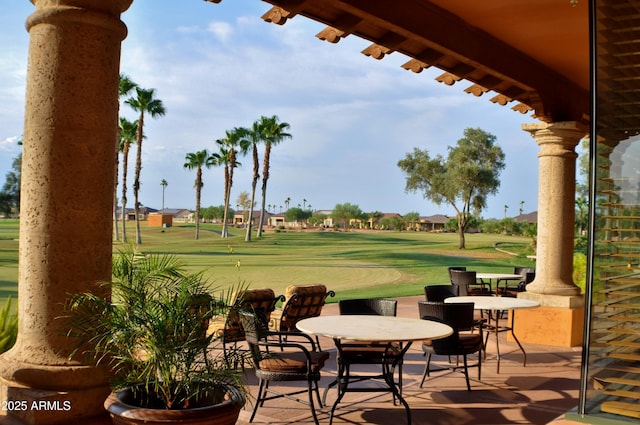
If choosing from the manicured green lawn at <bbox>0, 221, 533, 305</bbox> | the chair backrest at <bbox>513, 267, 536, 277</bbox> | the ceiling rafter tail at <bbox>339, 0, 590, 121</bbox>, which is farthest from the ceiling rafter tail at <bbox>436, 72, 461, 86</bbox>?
the manicured green lawn at <bbox>0, 221, 533, 305</bbox>

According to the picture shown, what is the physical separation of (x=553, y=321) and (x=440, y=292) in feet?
5.40

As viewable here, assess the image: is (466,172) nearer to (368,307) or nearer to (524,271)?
(524,271)

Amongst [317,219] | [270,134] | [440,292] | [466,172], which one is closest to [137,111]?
[270,134]

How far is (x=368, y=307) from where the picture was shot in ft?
18.0

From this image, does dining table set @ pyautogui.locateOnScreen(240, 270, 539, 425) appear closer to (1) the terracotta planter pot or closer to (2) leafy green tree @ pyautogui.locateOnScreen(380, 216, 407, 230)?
(1) the terracotta planter pot

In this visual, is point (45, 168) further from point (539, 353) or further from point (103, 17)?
point (539, 353)

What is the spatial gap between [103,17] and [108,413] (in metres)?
1.84

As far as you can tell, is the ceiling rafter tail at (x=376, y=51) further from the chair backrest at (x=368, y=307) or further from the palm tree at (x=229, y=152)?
the palm tree at (x=229, y=152)

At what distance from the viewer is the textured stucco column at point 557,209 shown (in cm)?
775

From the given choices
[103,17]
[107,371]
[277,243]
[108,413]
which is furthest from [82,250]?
[277,243]

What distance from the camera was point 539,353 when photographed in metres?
7.16

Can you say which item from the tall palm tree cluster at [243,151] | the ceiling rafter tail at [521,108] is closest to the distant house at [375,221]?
the tall palm tree cluster at [243,151]

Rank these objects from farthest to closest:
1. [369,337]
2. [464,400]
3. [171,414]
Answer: [464,400] < [369,337] < [171,414]

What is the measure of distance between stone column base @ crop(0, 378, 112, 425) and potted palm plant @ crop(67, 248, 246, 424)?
16 centimetres
